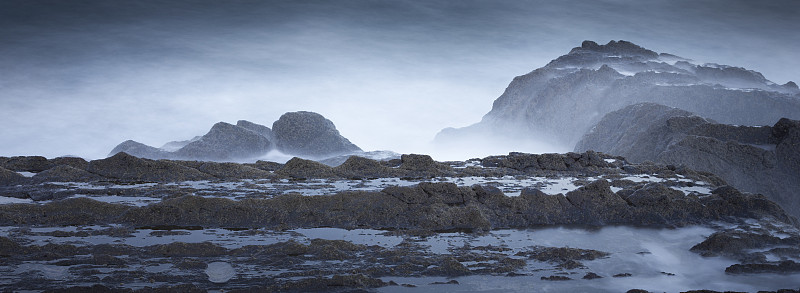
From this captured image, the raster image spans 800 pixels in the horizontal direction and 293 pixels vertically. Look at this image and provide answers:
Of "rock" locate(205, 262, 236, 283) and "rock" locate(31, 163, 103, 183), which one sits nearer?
"rock" locate(205, 262, 236, 283)

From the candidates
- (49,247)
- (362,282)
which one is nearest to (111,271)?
(49,247)

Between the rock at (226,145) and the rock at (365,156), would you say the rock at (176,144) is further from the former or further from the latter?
the rock at (365,156)

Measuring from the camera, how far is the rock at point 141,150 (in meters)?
55.1

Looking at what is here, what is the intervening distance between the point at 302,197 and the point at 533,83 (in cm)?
5861

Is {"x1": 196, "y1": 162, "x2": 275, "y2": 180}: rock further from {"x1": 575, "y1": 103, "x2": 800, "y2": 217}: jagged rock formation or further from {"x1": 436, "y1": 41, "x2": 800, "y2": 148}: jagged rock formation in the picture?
{"x1": 436, "y1": 41, "x2": 800, "y2": 148}: jagged rock formation

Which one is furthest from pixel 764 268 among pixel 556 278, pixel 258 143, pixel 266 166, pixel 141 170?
pixel 258 143

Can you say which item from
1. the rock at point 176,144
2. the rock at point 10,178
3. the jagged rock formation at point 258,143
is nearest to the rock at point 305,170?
the rock at point 10,178

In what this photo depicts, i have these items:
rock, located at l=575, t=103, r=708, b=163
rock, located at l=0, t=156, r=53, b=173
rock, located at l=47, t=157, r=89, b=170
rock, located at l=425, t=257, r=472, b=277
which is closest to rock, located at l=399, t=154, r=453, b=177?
rock, located at l=425, t=257, r=472, b=277

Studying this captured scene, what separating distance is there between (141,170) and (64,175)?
8.32 ft

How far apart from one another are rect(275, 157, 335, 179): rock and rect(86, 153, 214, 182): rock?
3.01 m

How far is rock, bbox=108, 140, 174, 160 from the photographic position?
55062mm

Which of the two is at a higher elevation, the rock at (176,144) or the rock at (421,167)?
the rock at (176,144)

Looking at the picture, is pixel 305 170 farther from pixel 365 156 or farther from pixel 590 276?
pixel 365 156

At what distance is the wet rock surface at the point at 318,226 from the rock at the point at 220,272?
57 millimetres
